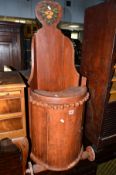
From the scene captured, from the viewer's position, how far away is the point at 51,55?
1790 mm

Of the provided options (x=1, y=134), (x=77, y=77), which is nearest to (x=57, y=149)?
(x=1, y=134)

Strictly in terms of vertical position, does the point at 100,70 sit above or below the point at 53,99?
above

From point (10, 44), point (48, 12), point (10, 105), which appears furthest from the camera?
point (10, 44)

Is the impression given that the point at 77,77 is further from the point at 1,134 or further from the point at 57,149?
the point at 1,134

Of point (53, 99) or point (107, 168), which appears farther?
point (107, 168)

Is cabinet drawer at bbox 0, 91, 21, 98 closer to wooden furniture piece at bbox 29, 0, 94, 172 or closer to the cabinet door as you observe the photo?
wooden furniture piece at bbox 29, 0, 94, 172

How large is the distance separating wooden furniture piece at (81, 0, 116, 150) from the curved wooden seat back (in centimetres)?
A: 26

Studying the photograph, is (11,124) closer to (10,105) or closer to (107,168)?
(10,105)

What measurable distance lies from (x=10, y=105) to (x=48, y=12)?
101 cm

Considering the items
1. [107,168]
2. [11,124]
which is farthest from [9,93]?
[107,168]

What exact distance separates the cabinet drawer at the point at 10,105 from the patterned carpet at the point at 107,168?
4.00ft

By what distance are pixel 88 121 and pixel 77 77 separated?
26.9 inches

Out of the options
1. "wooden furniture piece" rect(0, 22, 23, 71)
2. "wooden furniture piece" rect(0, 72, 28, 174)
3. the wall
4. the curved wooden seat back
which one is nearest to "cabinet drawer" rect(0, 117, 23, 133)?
"wooden furniture piece" rect(0, 72, 28, 174)

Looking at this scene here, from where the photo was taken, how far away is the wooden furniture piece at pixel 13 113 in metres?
1.42
